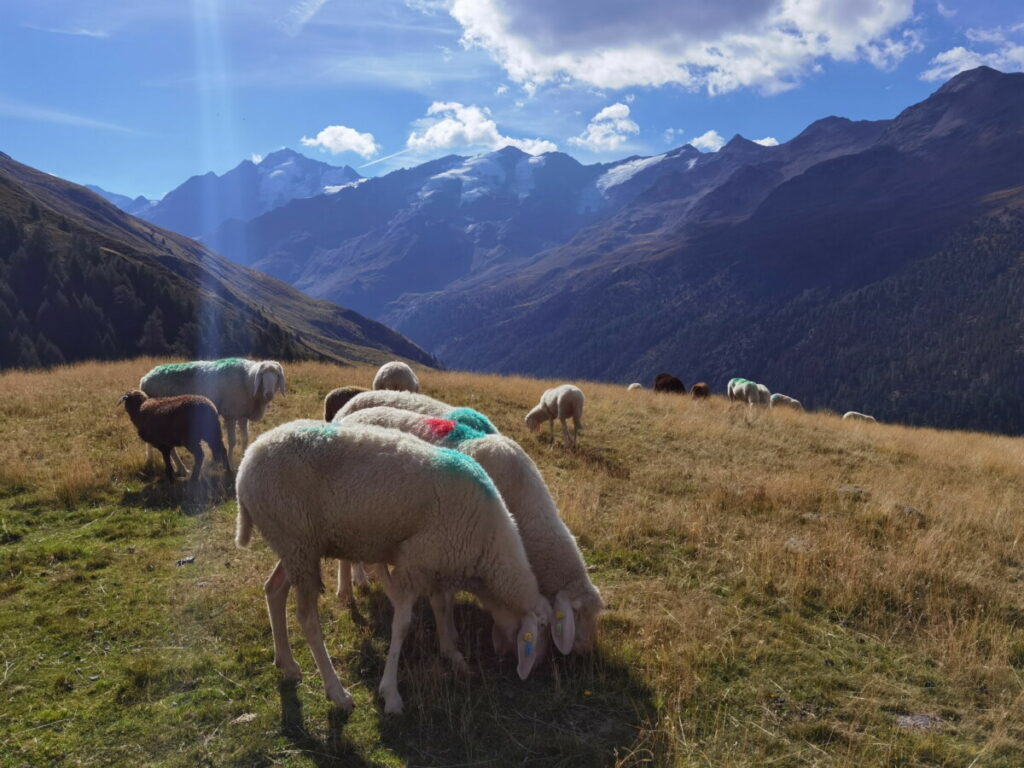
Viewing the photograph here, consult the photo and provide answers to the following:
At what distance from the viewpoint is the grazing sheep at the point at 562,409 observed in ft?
52.7

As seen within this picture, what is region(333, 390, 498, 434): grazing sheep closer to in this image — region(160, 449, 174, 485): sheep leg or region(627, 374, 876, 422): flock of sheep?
region(160, 449, 174, 485): sheep leg

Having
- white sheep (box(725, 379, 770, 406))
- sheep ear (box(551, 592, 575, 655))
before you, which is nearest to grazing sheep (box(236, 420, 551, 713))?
sheep ear (box(551, 592, 575, 655))

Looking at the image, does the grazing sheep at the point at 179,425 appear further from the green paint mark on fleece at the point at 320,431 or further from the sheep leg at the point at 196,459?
the green paint mark on fleece at the point at 320,431

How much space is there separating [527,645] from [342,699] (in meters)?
1.67

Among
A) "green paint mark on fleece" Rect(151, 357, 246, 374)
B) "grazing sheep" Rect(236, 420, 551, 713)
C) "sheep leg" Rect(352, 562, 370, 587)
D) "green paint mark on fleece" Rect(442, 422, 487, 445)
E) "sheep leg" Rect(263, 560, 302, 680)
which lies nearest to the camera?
"grazing sheep" Rect(236, 420, 551, 713)

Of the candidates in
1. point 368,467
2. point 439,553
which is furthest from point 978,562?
point 368,467

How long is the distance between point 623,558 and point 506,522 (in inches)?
134

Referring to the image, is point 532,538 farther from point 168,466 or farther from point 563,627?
point 168,466

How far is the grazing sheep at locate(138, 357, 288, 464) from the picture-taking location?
1253 centimetres

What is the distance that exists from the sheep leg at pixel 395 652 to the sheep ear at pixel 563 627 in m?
1.41

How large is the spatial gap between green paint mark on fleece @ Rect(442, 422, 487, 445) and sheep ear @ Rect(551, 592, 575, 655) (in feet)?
7.03

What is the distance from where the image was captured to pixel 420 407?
819 centimetres

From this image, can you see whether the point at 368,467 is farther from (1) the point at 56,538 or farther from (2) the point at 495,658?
(1) the point at 56,538

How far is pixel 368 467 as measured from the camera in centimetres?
535
